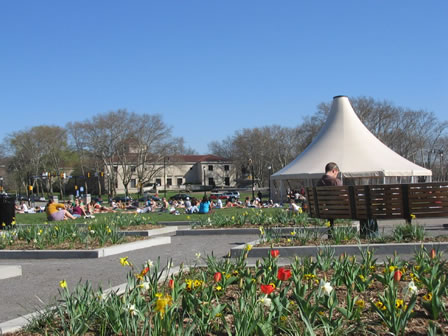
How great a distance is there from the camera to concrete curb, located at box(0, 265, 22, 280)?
7.50m

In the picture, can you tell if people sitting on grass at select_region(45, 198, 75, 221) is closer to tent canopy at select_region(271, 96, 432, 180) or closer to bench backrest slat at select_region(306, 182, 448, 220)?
bench backrest slat at select_region(306, 182, 448, 220)

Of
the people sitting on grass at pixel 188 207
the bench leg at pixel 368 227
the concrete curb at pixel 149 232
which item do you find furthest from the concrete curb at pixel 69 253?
the people sitting on grass at pixel 188 207

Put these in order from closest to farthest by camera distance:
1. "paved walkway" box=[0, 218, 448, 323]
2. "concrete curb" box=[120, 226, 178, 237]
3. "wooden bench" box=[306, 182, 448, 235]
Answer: "paved walkway" box=[0, 218, 448, 323]
"wooden bench" box=[306, 182, 448, 235]
"concrete curb" box=[120, 226, 178, 237]

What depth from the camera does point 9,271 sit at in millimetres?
7617

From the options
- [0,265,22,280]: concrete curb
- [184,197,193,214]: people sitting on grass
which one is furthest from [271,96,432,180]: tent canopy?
[0,265,22,280]: concrete curb

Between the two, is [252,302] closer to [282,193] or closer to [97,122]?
[282,193]

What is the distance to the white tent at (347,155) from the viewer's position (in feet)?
93.2

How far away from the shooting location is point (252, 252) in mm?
8352

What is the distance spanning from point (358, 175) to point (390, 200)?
64.4 feet

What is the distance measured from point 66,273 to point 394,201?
5.51 metres

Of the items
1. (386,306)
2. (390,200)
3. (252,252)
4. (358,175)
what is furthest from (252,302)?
(358,175)

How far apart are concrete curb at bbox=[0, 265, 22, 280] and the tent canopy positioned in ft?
72.3

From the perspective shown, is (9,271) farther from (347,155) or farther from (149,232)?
(347,155)

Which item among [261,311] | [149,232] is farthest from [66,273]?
[149,232]
